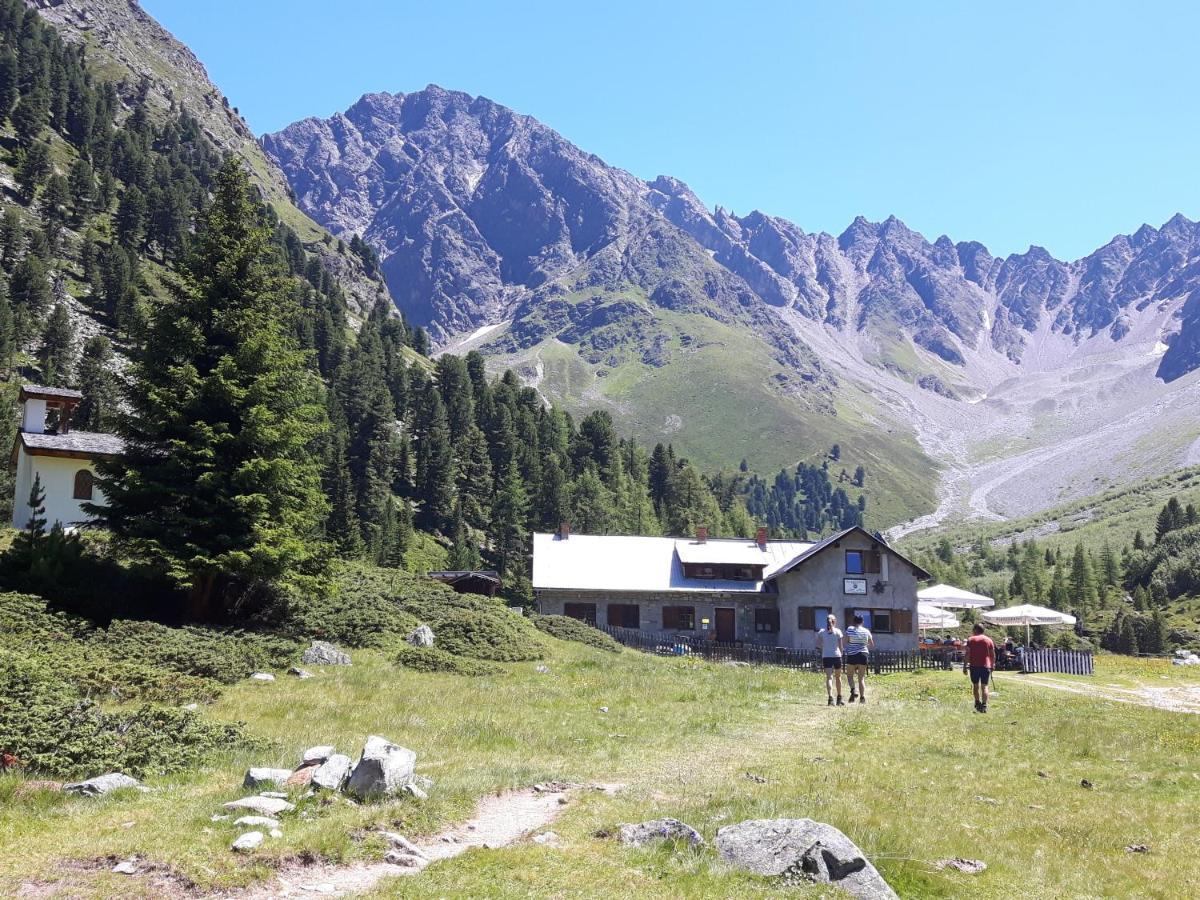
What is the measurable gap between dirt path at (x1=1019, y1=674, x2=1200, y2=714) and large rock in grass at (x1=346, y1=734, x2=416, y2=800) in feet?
79.4

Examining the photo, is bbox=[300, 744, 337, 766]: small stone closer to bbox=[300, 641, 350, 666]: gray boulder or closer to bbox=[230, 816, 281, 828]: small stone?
bbox=[230, 816, 281, 828]: small stone

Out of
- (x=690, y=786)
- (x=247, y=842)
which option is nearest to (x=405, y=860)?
(x=247, y=842)

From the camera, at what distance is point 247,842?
9.25 meters

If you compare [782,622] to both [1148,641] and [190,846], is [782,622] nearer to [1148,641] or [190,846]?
[1148,641]

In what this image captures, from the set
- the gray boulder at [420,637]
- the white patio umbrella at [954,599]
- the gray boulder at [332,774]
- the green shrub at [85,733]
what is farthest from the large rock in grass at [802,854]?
the white patio umbrella at [954,599]

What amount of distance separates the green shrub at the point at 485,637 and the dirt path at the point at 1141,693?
19941mm

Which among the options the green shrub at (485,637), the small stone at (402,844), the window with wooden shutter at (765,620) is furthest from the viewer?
the window with wooden shutter at (765,620)

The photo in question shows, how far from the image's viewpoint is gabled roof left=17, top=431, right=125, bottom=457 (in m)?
44.4

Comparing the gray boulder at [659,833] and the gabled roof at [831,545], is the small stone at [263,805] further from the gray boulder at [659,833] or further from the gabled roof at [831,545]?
the gabled roof at [831,545]

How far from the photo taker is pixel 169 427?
27672mm

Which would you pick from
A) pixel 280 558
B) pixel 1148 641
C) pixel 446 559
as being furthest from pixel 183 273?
pixel 1148 641

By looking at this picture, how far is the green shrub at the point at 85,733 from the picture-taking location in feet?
39.7

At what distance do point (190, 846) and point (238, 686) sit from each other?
12.8 metres

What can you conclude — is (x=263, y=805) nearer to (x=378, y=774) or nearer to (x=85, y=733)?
(x=378, y=774)
